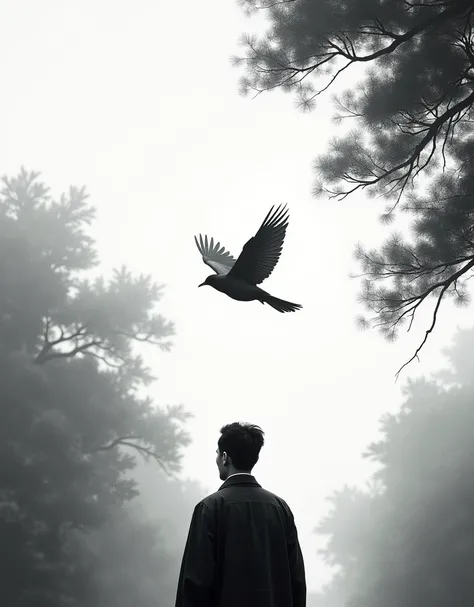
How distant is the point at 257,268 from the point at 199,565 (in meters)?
1.22

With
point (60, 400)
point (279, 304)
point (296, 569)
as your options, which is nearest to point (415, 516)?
point (60, 400)

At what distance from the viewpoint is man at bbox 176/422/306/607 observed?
138 centimetres

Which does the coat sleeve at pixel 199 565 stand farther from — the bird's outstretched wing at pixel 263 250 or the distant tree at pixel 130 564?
the distant tree at pixel 130 564

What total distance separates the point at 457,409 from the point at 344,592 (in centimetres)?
490

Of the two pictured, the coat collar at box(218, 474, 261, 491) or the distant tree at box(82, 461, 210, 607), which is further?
the distant tree at box(82, 461, 210, 607)

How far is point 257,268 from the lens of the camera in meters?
2.35

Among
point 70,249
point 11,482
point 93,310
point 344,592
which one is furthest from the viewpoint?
point 344,592

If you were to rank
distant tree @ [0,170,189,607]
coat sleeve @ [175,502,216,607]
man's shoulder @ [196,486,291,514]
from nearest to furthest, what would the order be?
1. coat sleeve @ [175,502,216,607]
2. man's shoulder @ [196,486,291,514]
3. distant tree @ [0,170,189,607]

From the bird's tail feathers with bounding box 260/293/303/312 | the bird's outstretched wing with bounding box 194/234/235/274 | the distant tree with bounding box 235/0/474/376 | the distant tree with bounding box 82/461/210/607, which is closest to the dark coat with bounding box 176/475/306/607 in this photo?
the bird's tail feathers with bounding box 260/293/303/312

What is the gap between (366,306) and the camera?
14.3 ft

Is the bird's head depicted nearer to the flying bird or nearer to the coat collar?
the flying bird

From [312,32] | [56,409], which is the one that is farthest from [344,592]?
[312,32]

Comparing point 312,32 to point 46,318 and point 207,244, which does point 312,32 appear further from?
point 46,318

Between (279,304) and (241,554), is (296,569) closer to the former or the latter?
(241,554)
